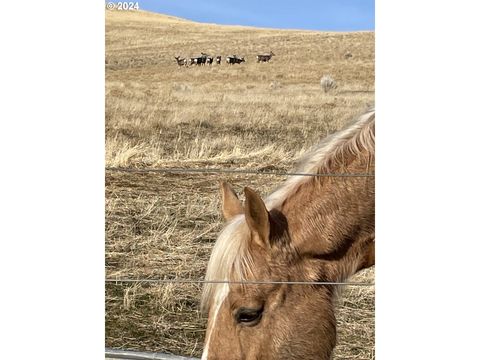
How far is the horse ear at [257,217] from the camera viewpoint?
6.44 ft

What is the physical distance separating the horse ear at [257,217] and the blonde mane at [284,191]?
0.08 feet

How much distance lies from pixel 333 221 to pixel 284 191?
155mm

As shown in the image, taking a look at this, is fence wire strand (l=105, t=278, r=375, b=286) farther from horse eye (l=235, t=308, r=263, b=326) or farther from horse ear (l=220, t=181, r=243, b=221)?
horse ear (l=220, t=181, r=243, b=221)

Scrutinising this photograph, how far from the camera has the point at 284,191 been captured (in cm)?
204

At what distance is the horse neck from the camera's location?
201cm

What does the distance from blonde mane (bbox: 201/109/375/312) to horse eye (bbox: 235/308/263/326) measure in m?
0.07

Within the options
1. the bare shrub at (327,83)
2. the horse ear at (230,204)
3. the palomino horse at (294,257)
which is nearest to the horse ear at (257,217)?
the palomino horse at (294,257)

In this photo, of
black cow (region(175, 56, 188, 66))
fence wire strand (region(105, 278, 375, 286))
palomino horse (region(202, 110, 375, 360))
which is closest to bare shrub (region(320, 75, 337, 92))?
palomino horse (region(202, 110, 375, 360))

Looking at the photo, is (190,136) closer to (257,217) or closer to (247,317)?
(257,217)

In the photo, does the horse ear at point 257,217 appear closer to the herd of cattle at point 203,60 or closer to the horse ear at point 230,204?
the horse ear at point 230,204

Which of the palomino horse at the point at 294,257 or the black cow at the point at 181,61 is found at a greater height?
the black cow at the point at 181,61

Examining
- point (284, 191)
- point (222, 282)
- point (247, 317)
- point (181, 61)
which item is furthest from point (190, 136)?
point (247, 317)
